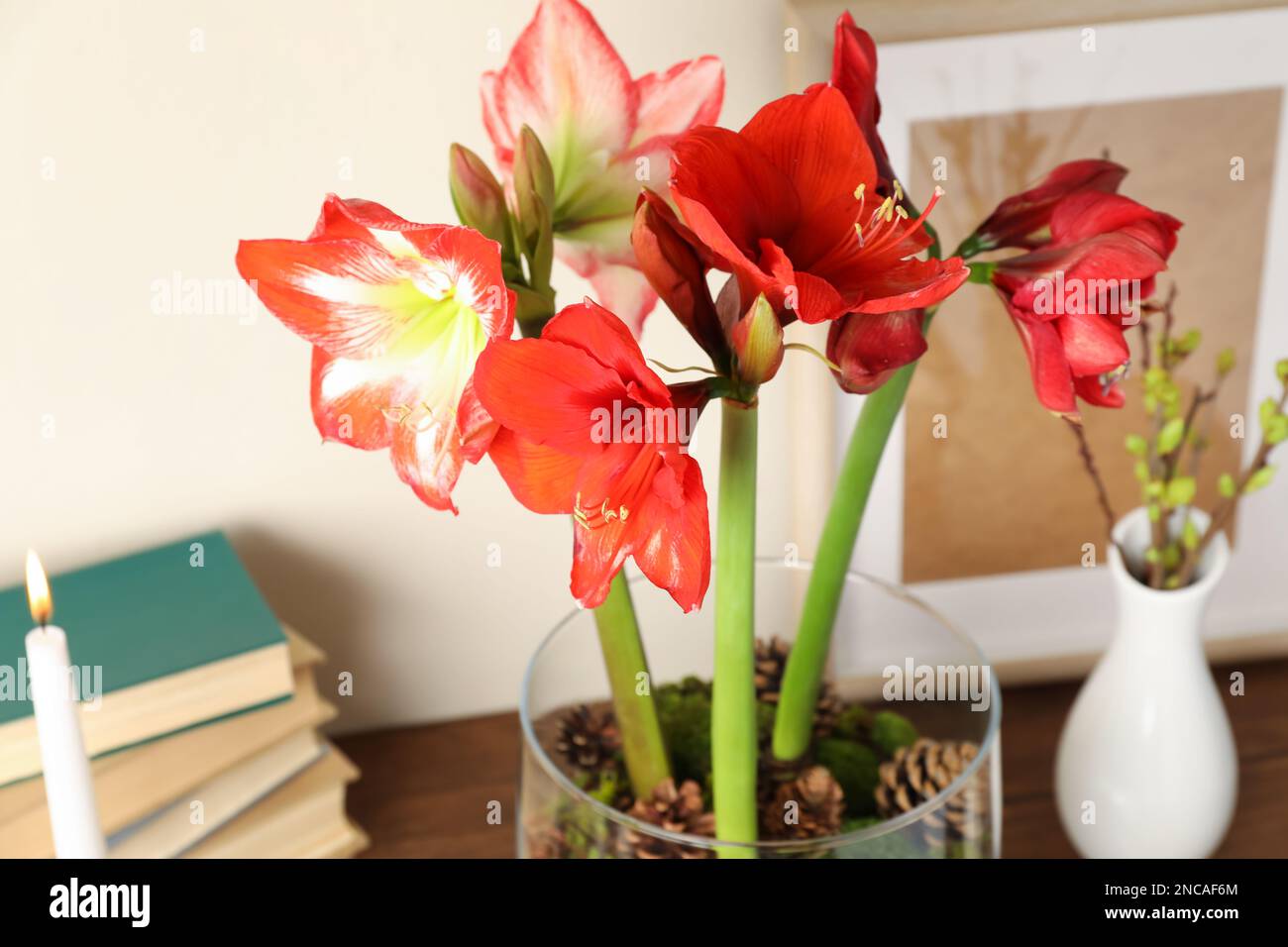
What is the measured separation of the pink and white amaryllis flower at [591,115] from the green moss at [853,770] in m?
0.25

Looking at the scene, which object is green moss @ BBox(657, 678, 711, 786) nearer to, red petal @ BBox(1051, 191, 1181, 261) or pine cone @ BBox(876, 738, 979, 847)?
pine cone @ BBox(876, 738, 979, 847)

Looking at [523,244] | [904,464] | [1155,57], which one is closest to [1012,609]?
[904,464]

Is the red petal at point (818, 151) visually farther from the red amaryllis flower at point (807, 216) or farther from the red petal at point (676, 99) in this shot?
the red petal at point (676, 99)

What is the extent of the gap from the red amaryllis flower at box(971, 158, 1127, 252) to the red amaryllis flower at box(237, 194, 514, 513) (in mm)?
210

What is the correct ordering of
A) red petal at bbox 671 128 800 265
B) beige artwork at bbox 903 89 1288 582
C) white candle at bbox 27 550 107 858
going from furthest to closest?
beige artwork at bbox 903 89 1288 582
white candle at bbox 27 550 107 858
red petal at bbox 671 128 800 265

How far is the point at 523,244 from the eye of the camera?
1.56 ft

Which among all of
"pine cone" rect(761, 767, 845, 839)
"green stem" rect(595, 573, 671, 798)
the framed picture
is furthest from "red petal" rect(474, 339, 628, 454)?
the framed picture

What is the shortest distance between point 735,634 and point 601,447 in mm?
120

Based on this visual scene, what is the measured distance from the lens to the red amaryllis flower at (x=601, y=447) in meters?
0.39

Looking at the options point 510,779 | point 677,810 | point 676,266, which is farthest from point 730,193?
point 510,779

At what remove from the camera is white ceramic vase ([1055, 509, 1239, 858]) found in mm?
696

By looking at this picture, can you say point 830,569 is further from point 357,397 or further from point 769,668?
point 357,397

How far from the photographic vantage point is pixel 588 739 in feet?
1.97

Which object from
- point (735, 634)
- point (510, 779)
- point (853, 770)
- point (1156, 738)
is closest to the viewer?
point (735, 634)
